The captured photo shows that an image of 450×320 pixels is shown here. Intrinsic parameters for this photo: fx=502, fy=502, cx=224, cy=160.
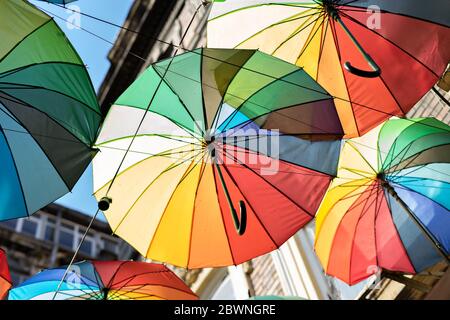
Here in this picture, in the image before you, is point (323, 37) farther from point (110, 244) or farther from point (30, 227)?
point (110, 244)

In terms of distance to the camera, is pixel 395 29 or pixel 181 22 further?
pixel 181 22

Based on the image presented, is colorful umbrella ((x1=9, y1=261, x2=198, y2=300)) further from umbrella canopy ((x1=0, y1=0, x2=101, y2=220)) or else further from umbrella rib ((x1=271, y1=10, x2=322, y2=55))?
umbrella rib ((x1=271, y1=10, x2=322, y2=55))

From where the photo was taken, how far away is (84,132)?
4809 mm

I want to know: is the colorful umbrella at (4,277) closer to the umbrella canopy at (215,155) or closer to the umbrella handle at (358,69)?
the umbrella canopy at (215,155)

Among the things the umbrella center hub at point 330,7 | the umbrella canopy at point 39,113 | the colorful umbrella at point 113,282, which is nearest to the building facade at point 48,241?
the colorful umbrella at point 113,282

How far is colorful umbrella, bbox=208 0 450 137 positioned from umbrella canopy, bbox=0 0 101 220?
194 cm

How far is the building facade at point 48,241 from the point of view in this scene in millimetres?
→ 23625

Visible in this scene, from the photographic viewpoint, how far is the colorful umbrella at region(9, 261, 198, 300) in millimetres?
5934

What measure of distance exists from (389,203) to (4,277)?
4474 millimetres

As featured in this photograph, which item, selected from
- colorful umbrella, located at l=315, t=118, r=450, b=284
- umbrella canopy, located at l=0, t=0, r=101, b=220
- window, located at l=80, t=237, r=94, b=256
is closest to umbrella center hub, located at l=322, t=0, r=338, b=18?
colorful umbrella, located at l=315, t=118, r=450, b=284
